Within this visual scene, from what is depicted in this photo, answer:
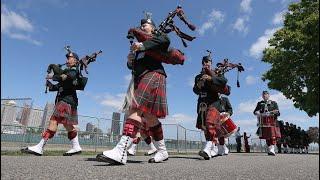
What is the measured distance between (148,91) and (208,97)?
257cm

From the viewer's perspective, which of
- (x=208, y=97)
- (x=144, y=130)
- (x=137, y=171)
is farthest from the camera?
(x=208, y=97)

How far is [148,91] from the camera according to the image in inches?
183

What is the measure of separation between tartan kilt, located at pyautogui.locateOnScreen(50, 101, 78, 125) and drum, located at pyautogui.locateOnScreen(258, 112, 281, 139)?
20.4ft

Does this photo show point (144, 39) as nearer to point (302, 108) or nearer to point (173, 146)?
point (173, 146)

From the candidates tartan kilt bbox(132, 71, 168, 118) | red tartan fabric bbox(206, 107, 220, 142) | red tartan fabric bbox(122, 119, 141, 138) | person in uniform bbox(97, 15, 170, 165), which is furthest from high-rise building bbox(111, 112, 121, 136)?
red tartan fabric bbox(122, 119, 141, 138)

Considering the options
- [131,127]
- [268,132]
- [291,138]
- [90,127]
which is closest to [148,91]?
[131,127]

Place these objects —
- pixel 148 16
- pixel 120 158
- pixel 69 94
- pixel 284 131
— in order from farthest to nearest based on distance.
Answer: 1. pixel 284 131
2. pixel 69 94
3. pixel 148 16
4. pixel 120 158

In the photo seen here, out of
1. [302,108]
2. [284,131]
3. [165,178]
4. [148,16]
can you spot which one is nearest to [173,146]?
[284,131]

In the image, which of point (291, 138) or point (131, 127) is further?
point (291, 138)

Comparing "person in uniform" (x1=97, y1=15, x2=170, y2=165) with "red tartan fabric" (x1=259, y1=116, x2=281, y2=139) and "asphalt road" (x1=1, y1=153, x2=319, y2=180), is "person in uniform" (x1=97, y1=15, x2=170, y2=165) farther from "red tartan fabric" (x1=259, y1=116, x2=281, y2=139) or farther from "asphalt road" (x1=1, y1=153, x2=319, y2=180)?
"red tartan fabric" (x1=259, y1=116, x2=281, y2=139)

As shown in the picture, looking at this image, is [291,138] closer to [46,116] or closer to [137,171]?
[46,116]

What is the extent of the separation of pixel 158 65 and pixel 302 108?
753 inches

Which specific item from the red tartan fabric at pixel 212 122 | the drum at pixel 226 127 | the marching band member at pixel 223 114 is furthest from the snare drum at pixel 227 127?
the red tartan fabric at pixel 212 122

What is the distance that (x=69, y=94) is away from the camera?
7004 mm
